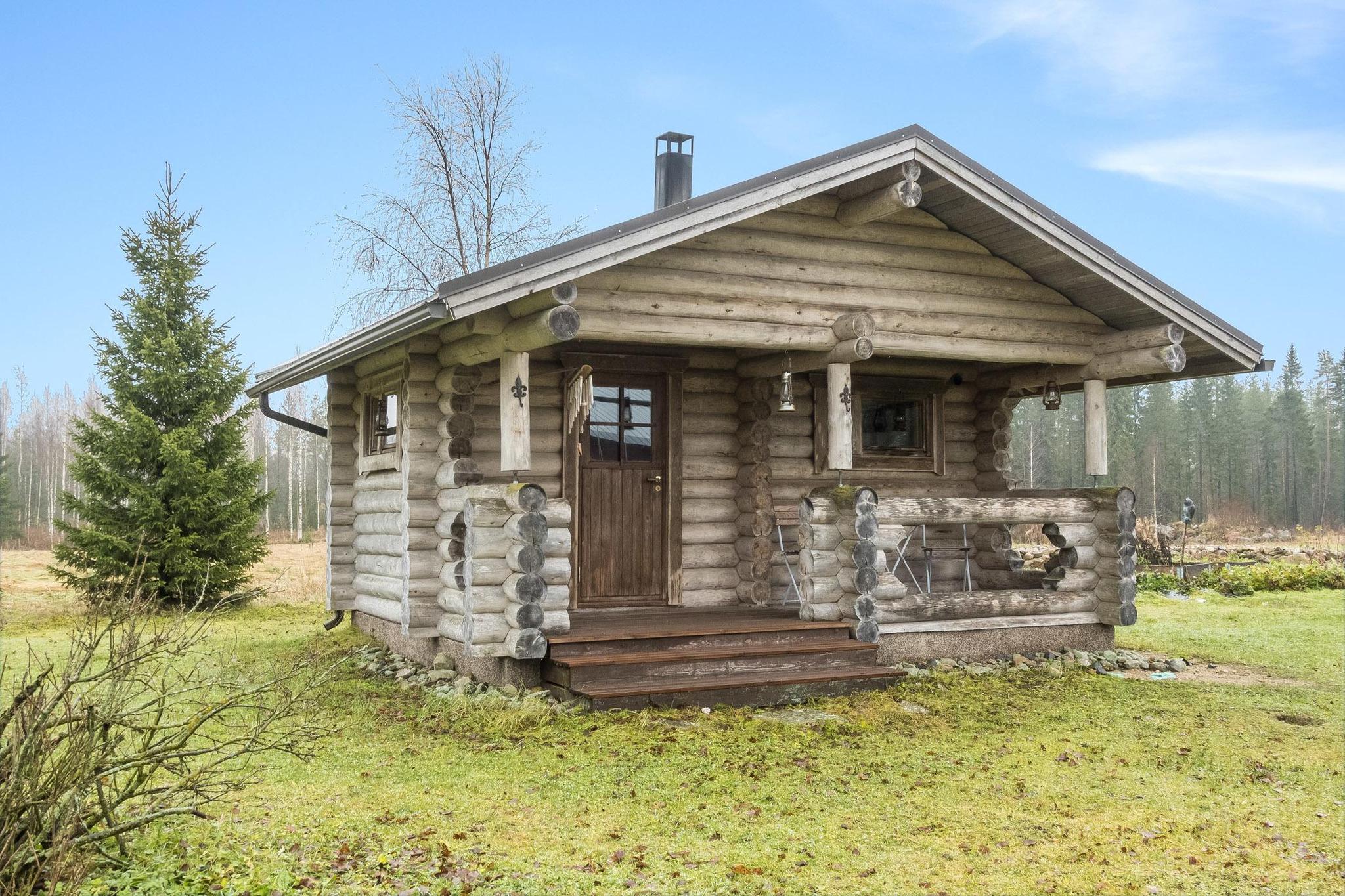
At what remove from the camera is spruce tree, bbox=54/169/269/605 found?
1557 centimetres

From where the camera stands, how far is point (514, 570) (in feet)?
26.8

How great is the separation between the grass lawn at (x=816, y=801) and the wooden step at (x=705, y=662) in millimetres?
457

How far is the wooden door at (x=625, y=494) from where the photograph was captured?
1037 cm

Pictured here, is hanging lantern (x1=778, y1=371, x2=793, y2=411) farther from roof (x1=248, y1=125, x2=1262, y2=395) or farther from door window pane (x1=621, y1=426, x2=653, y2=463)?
roof (x1=248, y1=125, x2=1262, y2=395)

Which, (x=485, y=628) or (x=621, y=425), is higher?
(x=621, y=425)

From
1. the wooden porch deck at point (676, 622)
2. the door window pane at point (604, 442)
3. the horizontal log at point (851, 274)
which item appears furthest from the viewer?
the door window pane at point (604, 442)

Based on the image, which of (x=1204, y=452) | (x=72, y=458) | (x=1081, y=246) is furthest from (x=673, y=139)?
(x=1204, y=452)

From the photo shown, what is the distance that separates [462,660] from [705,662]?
2.11 metres

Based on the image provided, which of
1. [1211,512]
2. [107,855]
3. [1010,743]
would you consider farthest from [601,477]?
[1211,512]

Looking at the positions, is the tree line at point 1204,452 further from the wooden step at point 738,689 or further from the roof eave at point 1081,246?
the wooden step at point 738,689

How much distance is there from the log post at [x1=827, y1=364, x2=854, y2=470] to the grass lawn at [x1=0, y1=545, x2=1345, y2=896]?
2012 millimetres

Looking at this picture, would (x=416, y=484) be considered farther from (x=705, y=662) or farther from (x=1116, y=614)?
(x=1116, y=614)

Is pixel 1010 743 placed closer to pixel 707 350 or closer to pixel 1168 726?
pixel 1168 726

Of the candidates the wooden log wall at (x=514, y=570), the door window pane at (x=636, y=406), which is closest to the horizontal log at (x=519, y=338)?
the wooden log wall at (x=514, y=570)
